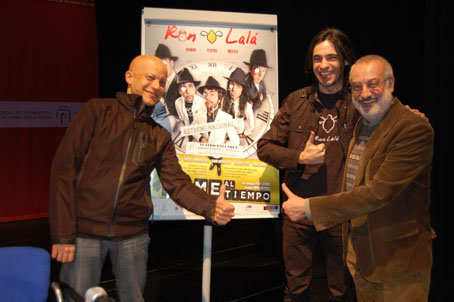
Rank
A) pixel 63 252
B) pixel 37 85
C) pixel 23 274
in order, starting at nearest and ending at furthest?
1. pixel 23 274
2. pixel 63 252
3. pixel 37 85

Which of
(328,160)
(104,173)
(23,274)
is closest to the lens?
(23,274)

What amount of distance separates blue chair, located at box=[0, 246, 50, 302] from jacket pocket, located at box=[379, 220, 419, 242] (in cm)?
146

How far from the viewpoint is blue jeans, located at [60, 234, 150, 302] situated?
1839 mm

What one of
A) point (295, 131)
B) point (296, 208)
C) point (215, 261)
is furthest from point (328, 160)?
point (215, 261)

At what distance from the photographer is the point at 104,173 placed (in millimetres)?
1882

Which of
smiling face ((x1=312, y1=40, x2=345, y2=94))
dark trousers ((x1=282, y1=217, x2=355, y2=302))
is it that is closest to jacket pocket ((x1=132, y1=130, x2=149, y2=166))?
dark trousers ((x1=282, y1=217, x2=355, y2=302))

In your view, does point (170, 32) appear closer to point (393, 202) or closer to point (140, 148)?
point (140, 148)

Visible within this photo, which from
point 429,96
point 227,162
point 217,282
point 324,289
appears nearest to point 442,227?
point 429,96

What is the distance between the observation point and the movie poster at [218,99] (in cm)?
249

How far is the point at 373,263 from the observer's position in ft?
5.72

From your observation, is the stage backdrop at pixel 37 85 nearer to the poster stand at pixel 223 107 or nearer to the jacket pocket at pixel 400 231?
the poster stand at pixel 223 107

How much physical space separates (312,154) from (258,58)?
802 millimetres

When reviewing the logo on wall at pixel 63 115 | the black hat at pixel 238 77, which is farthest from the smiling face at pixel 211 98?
the logo on wall at pixel 63 115

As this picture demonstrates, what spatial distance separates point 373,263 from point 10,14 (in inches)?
215
